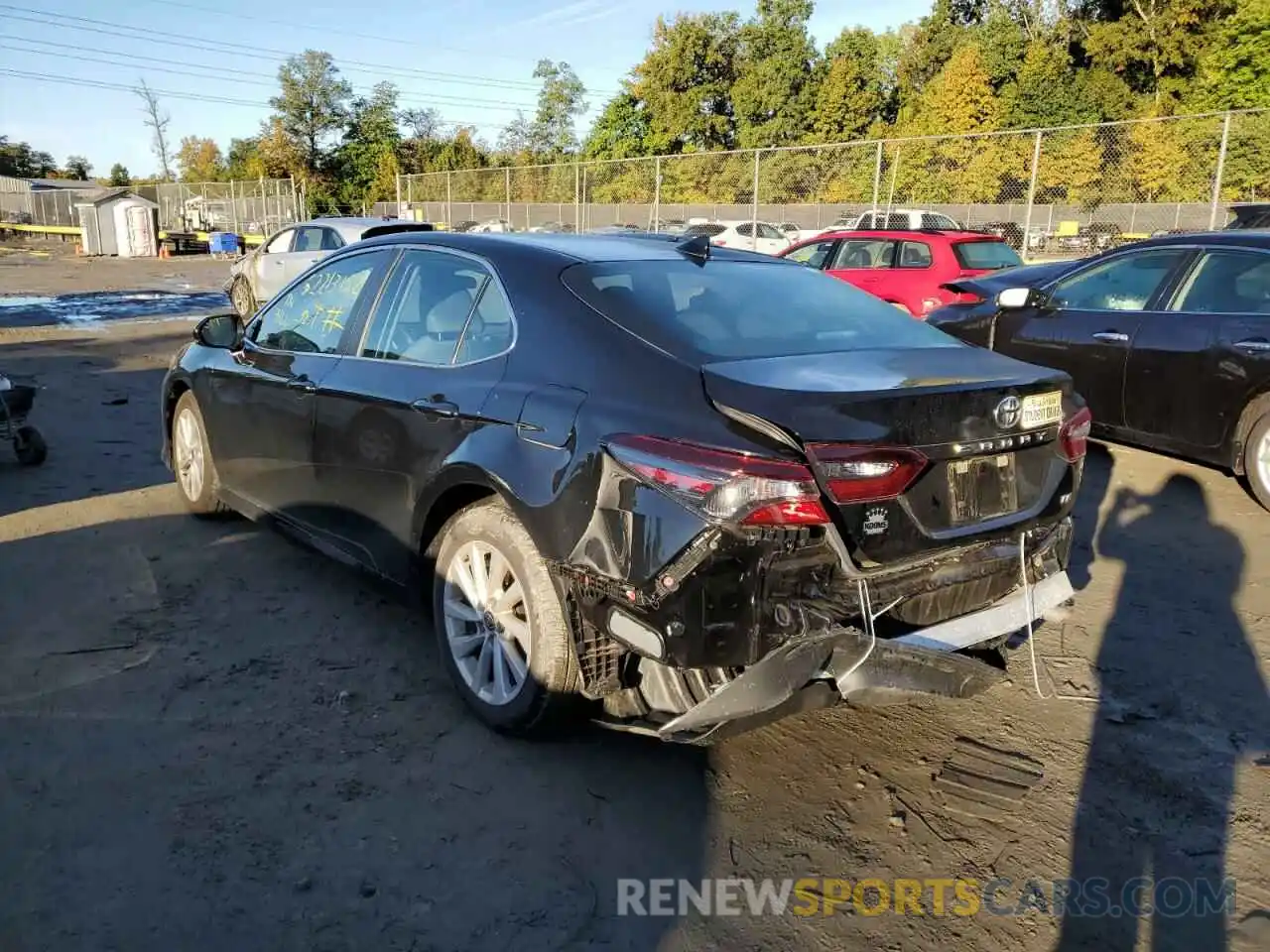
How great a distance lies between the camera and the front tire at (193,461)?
521 centimetres

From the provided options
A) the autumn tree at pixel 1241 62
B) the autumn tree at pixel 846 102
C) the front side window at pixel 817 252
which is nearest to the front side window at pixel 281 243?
the front side window at pixel 817 252

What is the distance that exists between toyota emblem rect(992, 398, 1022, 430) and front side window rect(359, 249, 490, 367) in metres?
1.84

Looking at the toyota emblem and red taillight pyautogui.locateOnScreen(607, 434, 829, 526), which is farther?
the toyota emblem

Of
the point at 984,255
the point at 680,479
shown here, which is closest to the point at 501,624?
the point at 680,479

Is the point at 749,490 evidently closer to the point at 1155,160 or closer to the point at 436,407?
the point at 436,407

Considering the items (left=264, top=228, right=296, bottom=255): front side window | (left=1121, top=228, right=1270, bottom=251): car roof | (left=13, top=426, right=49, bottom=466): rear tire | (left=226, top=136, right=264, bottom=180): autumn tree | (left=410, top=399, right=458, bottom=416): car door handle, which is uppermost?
(left=226, top=136, right=264, bottom=180): autumn tree

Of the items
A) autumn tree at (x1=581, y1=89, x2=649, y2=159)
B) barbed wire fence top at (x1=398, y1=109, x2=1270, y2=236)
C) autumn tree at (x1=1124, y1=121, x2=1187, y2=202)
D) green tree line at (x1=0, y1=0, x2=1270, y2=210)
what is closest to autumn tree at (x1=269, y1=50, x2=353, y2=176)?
green tree line at (x1=0, y1=0, x2=1270, y2=210)

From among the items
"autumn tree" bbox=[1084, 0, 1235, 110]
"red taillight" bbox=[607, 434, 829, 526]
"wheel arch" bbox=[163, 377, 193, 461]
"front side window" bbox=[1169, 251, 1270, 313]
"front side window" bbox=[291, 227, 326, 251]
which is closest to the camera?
"red taillight" bbox=[607, 434, 829, 526]

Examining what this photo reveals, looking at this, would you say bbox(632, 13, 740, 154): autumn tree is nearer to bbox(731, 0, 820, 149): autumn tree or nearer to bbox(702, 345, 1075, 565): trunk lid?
bbox(731, 0, 820, 149): autumn tree

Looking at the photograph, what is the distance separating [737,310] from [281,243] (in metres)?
13.5

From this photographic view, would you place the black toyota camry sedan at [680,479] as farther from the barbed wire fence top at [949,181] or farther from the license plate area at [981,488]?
the barbed wire fence top at [949,181]

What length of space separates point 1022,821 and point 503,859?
1.56 metres

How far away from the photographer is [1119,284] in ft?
21.7

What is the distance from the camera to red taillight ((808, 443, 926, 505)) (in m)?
2.49
